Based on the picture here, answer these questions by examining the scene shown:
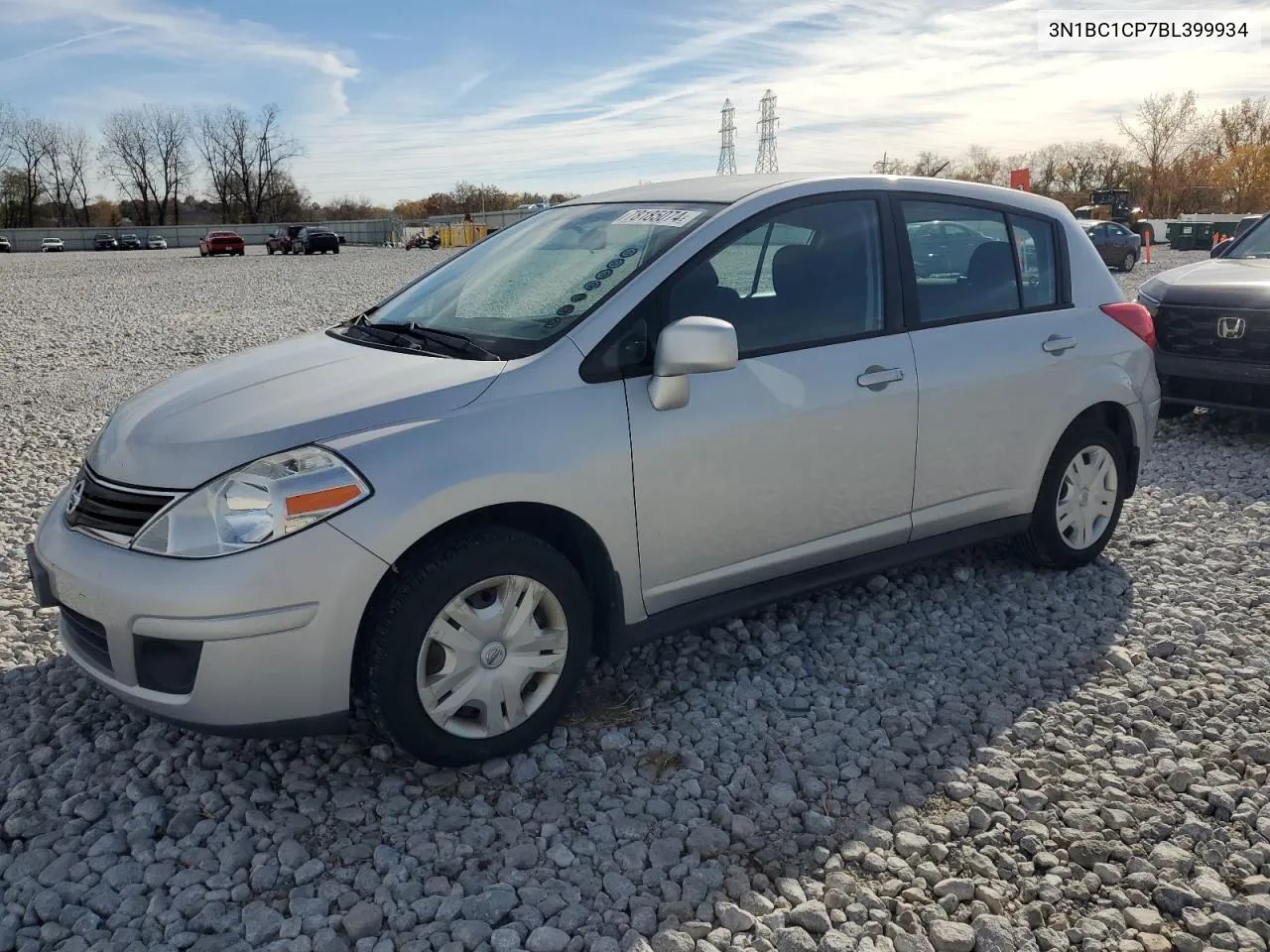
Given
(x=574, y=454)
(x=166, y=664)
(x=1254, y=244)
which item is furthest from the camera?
(x=1254, y=244)

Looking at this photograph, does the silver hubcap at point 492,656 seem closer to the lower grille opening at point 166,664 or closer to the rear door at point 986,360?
the lower grille opening at point 166,664

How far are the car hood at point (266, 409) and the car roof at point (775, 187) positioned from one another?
121cm

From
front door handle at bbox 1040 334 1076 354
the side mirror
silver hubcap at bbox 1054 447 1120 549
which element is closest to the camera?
the side mirror

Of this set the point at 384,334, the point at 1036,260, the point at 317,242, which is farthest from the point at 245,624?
the point at 317,242

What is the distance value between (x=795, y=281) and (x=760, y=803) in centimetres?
187

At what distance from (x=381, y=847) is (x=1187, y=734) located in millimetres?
2613

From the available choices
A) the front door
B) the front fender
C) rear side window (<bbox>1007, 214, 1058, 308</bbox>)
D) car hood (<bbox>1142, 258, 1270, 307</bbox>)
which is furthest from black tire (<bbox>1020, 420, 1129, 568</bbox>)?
car hood (<bbox>1142, 258, 1270, 307</bbox>)

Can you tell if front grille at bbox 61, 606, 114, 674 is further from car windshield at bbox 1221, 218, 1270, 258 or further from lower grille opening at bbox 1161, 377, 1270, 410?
car windshield at bbox 1221, 218, 1270, 258

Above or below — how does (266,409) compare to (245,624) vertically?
above

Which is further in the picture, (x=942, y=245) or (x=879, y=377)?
(x=942, y=245)

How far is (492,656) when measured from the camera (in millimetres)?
3213

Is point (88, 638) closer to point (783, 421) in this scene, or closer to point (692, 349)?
point (692, 349)

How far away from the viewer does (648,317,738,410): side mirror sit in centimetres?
325

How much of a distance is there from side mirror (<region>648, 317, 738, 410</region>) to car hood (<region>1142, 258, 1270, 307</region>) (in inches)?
222
